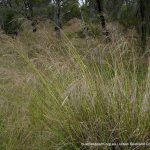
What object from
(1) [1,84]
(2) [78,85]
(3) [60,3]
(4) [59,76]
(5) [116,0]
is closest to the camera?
(2) [78,85]

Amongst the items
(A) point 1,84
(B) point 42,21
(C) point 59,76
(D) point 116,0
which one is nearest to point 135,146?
(C) point 59,76

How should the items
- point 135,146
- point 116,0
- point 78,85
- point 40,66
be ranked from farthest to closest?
1. point 116,0
2. point 40,66
3. point 78,85
4. point 135,146

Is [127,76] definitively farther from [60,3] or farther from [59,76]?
[60,3]

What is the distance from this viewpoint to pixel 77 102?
10.4 feet

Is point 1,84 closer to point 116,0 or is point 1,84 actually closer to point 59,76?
point 59,76

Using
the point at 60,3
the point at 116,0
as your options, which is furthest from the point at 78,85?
the point at 60,3

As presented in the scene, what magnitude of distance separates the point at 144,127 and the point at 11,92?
1575 mm

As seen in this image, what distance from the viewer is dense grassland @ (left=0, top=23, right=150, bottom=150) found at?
304cm

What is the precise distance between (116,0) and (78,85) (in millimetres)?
4767

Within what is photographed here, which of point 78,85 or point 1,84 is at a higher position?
point 78,85

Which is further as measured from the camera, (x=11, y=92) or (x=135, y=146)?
(x=11, y=92)

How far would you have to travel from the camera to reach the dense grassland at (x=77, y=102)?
9.98 ft

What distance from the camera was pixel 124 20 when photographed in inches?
284

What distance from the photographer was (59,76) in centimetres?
374
